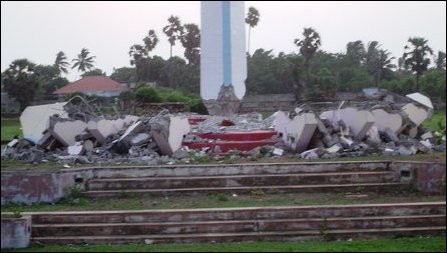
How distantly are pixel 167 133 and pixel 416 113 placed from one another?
6.86 metres

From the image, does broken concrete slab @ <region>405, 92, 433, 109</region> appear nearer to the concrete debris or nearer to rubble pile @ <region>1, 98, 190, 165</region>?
the concrete debris

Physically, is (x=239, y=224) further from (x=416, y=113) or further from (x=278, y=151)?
(x=416, y=113)

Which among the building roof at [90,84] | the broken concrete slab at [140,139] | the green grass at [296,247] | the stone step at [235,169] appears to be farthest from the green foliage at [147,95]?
the green grass at [296,247]

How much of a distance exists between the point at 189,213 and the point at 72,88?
12.4m

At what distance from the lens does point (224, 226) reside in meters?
7.50

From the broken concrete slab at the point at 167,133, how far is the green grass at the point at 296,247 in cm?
554

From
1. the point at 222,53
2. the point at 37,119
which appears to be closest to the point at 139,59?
the point at 222,53

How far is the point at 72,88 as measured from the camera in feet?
62.0

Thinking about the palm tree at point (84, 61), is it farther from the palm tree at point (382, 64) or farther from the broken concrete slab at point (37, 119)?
the palm tree at point (382, 64)

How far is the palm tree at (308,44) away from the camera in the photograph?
120 ft

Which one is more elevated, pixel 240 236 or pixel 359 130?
pixel 359 130

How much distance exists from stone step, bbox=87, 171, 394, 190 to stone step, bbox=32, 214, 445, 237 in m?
1.96

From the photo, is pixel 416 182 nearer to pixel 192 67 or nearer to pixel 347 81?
pixel 347 81

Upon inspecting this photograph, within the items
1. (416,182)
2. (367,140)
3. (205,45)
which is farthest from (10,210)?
(205,45)
